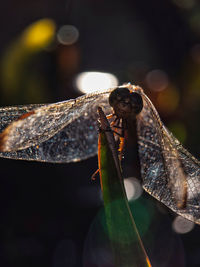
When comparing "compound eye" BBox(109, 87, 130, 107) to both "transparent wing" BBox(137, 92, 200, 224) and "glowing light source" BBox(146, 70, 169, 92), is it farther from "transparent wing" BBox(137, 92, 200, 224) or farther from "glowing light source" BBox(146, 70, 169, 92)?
"glowing light source" BBox(146, 70, 169, 92)

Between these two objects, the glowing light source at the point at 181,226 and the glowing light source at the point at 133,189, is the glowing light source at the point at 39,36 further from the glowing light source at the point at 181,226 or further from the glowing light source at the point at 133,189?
the glowing light source at the point at 181,226

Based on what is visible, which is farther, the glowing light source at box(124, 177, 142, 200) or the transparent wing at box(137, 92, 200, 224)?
the glowing light source at box(124, 177, 142, 200)

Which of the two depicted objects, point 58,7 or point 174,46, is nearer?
point 174,46

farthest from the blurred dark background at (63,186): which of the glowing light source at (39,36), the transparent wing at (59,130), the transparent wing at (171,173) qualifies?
the transparent wing at (171,173)

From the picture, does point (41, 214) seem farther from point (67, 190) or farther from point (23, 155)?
point (23, 155)

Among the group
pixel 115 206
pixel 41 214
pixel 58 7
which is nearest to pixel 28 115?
pixel 115 206

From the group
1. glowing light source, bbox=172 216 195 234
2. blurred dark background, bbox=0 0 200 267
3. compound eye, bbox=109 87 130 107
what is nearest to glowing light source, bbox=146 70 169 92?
blurred dark background, bbox=0 0 200 267

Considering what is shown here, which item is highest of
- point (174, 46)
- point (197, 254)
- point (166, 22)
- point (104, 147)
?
point (166, 22)
